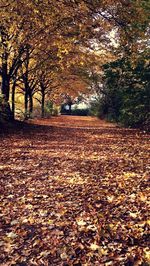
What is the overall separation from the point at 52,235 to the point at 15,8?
1015 centimetres

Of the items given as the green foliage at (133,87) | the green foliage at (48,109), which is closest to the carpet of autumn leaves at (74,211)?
the green foliage at (133,87)

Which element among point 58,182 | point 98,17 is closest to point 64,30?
point 98,17

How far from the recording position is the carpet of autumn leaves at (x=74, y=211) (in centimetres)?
432

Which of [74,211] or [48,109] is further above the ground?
[48,109]

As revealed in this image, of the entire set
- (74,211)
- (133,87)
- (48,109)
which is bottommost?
(74,211)

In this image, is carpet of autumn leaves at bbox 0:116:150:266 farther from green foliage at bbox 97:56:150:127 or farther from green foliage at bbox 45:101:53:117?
green foliage at bbox 45:101:53:117

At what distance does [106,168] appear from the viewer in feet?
30.7

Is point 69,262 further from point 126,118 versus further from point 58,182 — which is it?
point 126,118

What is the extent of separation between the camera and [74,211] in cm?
591

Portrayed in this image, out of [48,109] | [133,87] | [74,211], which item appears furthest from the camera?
[48,109]

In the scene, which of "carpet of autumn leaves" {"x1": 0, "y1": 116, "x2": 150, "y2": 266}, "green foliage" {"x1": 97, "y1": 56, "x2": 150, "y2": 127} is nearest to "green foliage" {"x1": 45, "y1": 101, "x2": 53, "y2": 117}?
"green foliage" {"x1": 97, "y1": 56, "x2": 150, "y2": 127}

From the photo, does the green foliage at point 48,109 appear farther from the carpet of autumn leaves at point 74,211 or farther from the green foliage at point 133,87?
the carpet of autumn leaves at point 74,211

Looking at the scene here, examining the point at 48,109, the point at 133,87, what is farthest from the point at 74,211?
the point at 48,109

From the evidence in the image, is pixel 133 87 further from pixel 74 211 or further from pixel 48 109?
pixel 48 109
